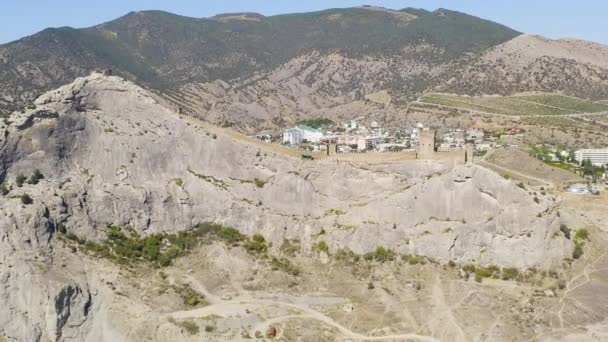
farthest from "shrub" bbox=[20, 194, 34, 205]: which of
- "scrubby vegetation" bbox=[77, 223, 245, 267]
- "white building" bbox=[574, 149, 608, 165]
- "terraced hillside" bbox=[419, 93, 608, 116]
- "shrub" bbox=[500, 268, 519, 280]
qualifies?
"terraced hillside" bbox=[419, 93, 608, 116]

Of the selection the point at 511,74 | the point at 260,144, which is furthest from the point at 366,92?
the point at 260,144

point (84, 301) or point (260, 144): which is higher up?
point (260, 144)

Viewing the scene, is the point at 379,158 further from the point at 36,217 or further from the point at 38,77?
the point at 38,77

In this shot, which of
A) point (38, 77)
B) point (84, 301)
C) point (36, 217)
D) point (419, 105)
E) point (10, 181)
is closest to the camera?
point (84, 301)

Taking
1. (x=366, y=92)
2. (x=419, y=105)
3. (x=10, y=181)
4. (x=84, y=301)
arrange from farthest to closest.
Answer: (x=366, y=92) → (x=419, y=105) → (x=10, y=181) → (x=84, y=301)

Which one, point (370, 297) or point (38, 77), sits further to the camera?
point (38, 77)

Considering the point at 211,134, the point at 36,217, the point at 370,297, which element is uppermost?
the point at 211,134

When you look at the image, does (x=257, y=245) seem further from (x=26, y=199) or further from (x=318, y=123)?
(x=318, y=123)

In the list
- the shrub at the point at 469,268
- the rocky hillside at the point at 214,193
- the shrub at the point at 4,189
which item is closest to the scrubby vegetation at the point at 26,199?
the rocky hillside at the point at 214,193
